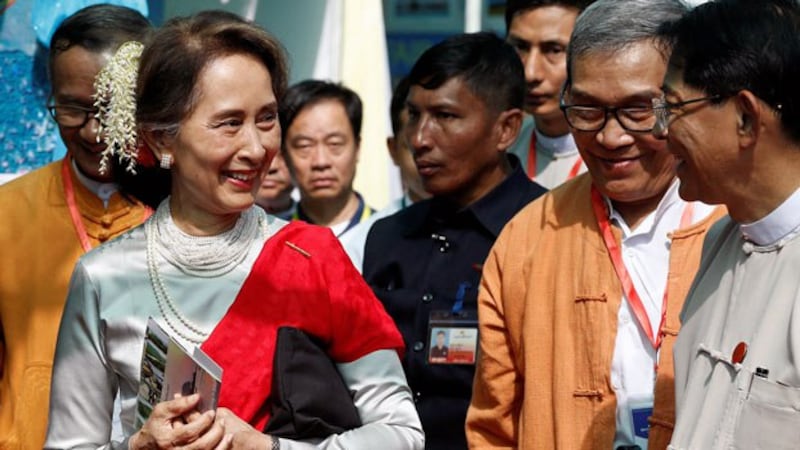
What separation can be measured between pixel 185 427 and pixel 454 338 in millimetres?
1523

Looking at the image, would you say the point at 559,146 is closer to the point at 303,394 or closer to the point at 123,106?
the point at 123,106

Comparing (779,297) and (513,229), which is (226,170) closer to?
(513,229)

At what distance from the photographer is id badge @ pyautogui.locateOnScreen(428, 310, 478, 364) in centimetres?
432

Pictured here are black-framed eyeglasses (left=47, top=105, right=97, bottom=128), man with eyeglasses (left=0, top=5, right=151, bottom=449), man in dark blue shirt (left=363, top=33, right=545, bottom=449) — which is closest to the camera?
man with eyeglasses (left=0, top=5, right=151, bottom=449)

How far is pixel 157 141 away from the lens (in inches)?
134

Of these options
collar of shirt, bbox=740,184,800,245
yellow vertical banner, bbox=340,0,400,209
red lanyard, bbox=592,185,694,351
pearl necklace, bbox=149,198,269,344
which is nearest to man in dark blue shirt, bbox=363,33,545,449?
red lanyard, bbox=592,185,694,351

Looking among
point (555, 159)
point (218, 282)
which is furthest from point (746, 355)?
point (555, 159)

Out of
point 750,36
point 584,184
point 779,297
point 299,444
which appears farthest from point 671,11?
point 299,444

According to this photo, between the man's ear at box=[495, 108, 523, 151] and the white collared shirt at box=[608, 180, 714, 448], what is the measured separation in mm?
1127

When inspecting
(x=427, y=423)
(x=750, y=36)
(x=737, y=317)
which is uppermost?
(x=750, y=36)

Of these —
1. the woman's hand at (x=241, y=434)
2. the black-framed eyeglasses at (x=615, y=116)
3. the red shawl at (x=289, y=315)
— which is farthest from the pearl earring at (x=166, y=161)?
the black-framed eyeglasses at (x=615, y=116)

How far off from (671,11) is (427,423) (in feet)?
4.71

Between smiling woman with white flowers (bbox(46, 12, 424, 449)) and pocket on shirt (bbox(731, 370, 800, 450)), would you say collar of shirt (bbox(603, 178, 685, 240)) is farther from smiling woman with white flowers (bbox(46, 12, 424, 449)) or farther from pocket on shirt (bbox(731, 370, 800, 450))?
pocket on shirt (bbox(731, 370, 800, 450))

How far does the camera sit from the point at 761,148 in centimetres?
282
